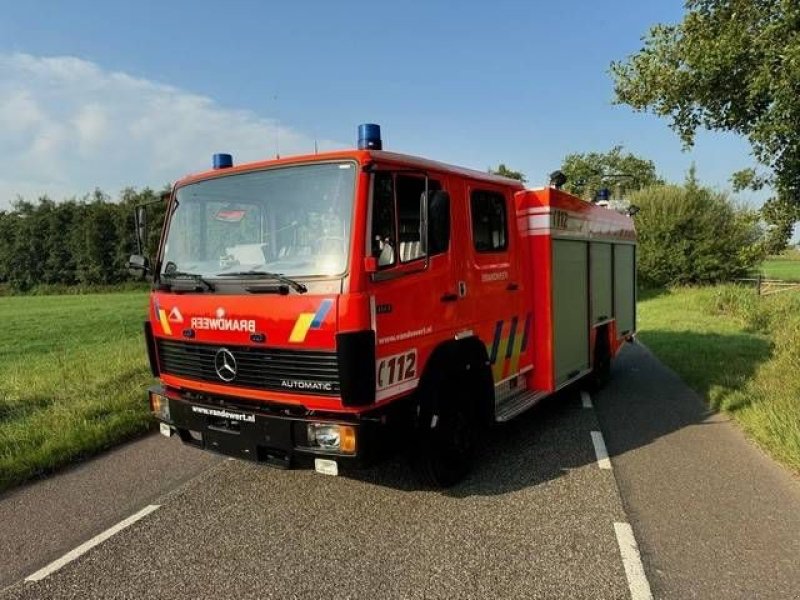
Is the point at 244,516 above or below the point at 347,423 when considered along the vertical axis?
below

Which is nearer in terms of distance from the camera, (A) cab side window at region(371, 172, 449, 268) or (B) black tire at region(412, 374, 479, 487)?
(A) cab side window at region(371, 172, 449, 268)

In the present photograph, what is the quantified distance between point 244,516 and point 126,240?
52.8 metres

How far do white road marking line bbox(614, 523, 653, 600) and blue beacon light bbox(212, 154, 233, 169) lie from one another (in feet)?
12.9

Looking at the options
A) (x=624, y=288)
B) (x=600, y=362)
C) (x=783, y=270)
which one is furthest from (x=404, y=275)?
(x=783, y=270)

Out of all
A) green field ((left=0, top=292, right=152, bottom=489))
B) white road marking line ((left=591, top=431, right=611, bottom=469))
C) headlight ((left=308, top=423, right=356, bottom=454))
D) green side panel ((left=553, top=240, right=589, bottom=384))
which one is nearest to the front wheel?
headlight ((left=308, top=423, right=356, bottom=454))

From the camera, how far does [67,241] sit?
5541 centimetres

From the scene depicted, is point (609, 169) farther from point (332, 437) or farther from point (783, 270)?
point (332, 437)

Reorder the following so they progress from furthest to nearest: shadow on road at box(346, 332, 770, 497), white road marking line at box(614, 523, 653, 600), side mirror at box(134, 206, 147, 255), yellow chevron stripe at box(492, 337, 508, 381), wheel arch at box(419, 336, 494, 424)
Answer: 1. yellow chevron stripe at box(492, 337, 508, 381)
2. side mirror at box(134, 206, 147, 255)
3. shadow on road at box(346, 332, 770, 497)
4. wheel arch at box(419, 336, 494, 424)
5. white road marking line at box(614, 523, 653, 600)

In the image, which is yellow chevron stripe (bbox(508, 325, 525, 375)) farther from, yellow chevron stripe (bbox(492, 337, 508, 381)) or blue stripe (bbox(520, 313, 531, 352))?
yellow chevron stripe (bbox(492, 337, 508, 381))

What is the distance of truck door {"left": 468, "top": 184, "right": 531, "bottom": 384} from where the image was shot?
16.2 feet

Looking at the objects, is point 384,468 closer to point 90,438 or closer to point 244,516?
point 244,516

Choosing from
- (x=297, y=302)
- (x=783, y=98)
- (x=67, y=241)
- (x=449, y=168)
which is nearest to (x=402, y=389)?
(x=297, y=302)

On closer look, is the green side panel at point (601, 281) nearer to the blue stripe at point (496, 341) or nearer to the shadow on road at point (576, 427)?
the shadow on road at point (576, 427)

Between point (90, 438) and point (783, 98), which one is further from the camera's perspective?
point (783, 98)
